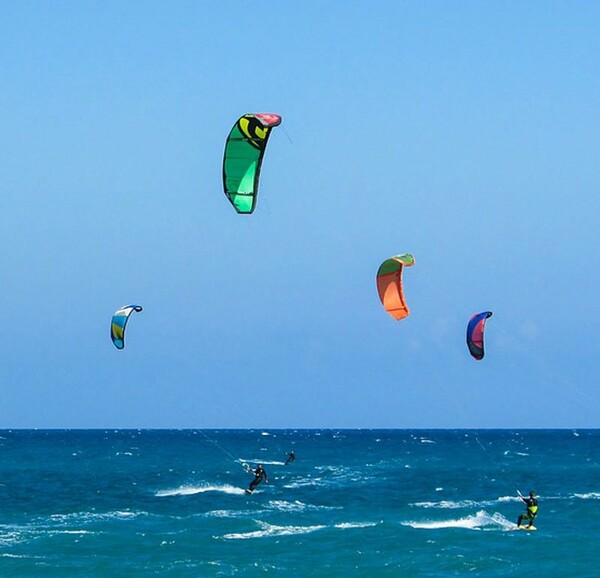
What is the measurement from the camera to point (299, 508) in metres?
42.9

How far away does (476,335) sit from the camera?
110ft

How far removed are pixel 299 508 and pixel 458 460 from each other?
47006 mm

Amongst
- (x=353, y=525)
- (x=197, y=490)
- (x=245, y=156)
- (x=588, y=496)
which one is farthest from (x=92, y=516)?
A: (x=588, y=496)

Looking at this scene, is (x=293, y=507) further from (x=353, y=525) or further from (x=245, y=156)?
(x=245, y=156)

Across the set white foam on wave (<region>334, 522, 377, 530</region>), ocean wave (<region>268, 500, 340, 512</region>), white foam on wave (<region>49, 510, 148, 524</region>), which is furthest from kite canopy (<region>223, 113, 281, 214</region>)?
ocean wave (<region>268, 500, 340, 512</region>)

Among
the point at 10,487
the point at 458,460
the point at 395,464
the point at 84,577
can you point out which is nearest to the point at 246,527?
the point at 84,577

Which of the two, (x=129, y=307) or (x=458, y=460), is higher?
(x=129, y=307)

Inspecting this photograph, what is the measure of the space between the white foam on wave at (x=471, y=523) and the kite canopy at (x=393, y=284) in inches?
375

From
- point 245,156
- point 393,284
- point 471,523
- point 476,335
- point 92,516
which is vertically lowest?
point 92,516

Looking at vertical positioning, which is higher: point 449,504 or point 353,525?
point 449,504

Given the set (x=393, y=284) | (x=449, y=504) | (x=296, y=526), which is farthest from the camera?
(x=449, y=504)

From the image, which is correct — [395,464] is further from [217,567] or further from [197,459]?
[217,567]

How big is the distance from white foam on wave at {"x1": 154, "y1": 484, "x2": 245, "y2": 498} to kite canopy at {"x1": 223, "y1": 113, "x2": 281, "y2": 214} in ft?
89.5

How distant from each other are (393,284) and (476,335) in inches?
161
